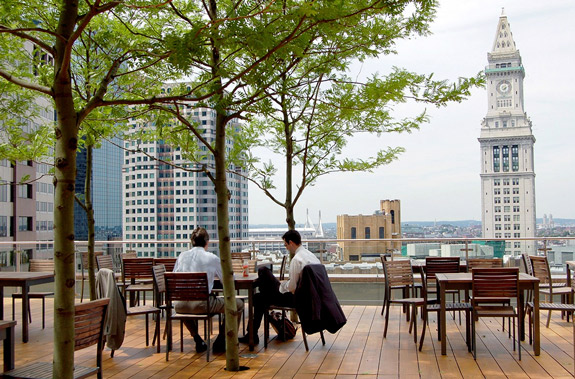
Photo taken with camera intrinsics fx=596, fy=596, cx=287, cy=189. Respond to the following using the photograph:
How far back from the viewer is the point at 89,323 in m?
4.22

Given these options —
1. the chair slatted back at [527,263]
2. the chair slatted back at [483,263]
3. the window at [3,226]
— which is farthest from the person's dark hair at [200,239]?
the window at [3,226]

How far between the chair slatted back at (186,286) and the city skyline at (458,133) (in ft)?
9.02

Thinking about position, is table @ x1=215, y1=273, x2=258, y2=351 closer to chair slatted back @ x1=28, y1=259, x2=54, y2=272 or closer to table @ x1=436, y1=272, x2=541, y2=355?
table @ x1=436, y1=272, x2=541, y2=355

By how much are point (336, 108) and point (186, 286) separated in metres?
3.09

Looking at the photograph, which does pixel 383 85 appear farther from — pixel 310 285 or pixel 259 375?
pixel 259 375

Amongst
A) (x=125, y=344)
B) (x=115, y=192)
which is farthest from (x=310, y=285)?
(x=115, y=192)

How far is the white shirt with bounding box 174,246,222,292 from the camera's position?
6910 mm

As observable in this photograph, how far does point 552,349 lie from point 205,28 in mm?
5108

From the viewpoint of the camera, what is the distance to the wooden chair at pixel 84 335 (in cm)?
404

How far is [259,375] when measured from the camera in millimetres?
5645

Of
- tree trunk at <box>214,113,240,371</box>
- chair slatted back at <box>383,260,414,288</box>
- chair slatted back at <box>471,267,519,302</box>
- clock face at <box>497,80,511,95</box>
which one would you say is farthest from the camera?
clock face at <box>497,80,511,95</box>

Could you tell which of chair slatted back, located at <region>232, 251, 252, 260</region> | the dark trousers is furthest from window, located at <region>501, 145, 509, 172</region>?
the dark trousers

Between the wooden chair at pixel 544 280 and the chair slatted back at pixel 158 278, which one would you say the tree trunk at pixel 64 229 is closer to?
the chair slatted back at pixel 158 278

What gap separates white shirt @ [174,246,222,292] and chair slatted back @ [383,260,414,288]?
2.41 m
